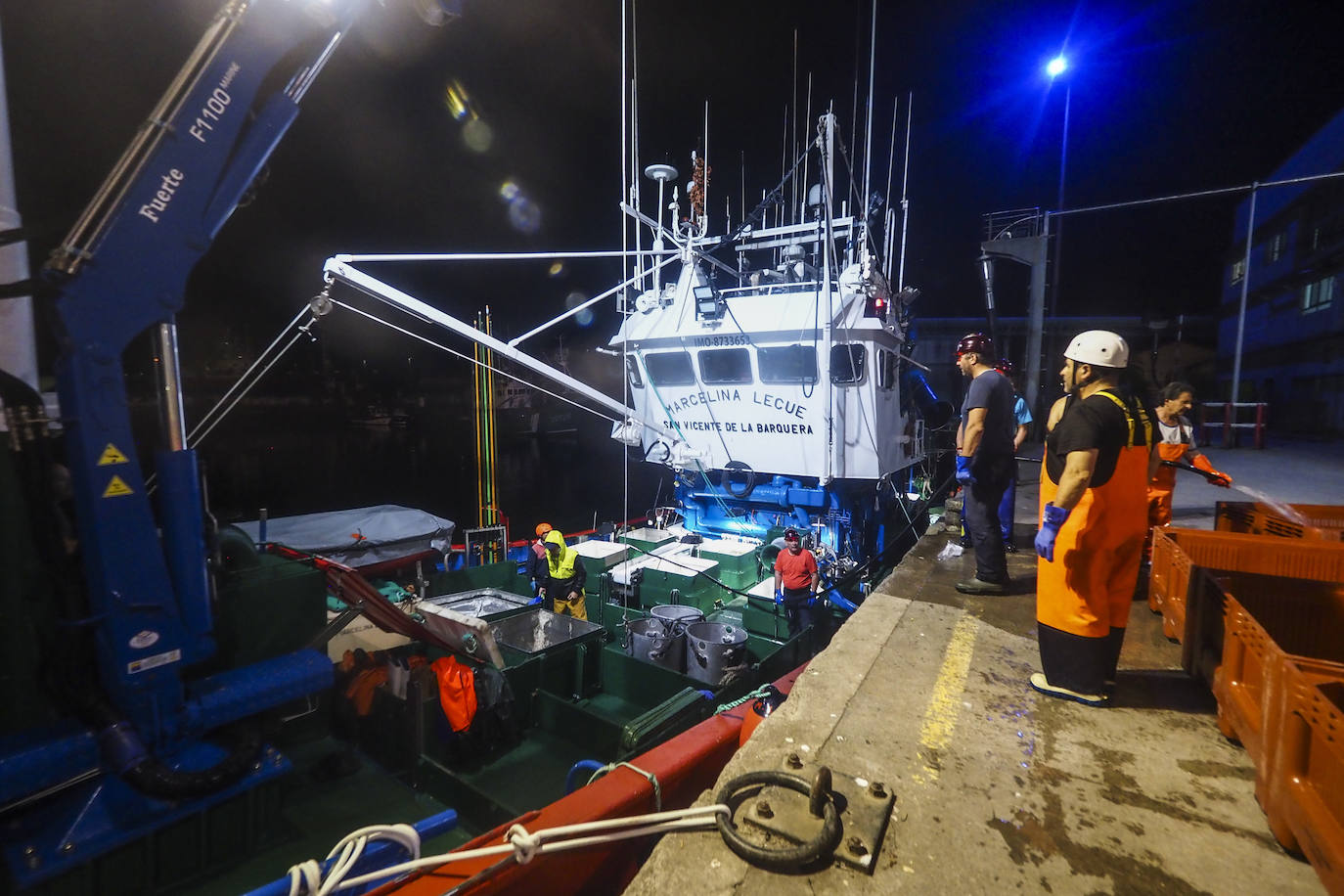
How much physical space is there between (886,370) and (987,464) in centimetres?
651

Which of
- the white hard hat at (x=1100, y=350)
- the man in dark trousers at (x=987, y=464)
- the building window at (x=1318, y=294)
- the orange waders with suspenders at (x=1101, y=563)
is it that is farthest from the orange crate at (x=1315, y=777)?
the building window at (x=1318, y=294)

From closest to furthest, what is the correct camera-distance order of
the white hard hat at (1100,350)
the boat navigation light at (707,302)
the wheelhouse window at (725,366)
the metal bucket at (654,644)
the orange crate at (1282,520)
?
the white hard hat at (1100,350) → the orange crate at (1282,520) → the metal bucket at (654,644) → the boat navigation light at (707,302) → the wheelhouse window at (725,366)

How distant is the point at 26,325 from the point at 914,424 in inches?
529

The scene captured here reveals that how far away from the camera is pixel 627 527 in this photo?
1172 centimetres

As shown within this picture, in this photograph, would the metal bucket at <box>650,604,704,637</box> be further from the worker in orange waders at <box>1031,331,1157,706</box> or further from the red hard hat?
the worker in orange waders at <box>1031,331,1157,706</box>

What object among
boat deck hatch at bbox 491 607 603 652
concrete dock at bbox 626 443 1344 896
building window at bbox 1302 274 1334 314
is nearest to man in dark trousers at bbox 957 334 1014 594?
concrete dock at bbox 626 443 1344 896

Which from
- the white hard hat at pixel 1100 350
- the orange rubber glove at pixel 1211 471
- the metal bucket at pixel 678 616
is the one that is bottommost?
the metal bucket at pixel 678 616

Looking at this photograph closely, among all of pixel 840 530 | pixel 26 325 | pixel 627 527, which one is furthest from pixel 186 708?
pixel 840 530

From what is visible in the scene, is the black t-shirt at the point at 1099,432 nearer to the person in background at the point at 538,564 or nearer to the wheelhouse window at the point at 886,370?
the person in background at the point at 538,564

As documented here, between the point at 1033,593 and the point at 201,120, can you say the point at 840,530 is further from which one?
the point at 201,120

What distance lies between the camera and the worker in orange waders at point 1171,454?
4899mm

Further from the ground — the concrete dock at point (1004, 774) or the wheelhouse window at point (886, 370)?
the wheelhouse window at point (886, 370)

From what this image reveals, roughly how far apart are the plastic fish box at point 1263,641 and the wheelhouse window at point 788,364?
745cm

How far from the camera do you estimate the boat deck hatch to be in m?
6.34
